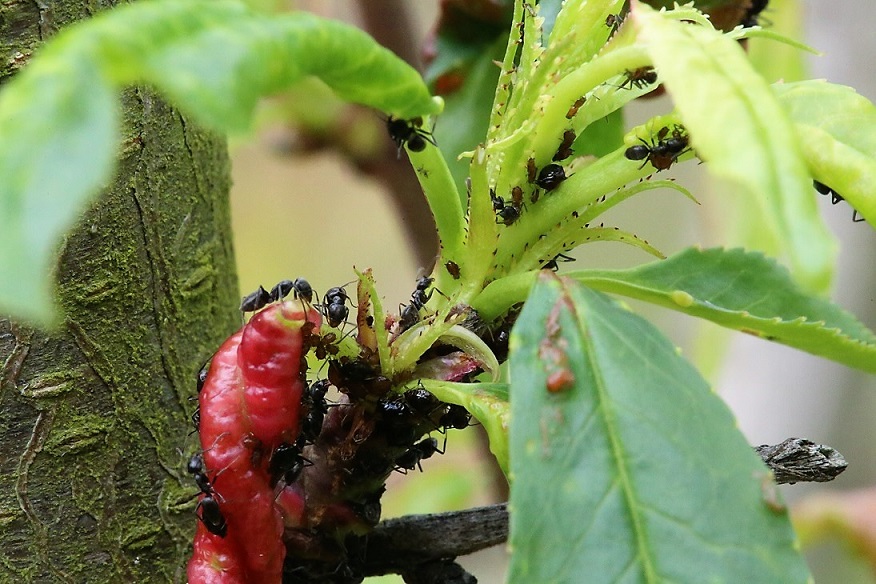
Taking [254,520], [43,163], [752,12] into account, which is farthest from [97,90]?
[752,12]

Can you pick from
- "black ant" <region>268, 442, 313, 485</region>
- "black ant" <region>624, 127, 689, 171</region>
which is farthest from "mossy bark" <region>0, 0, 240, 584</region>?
"black ant" <region>624, 127, 689, 171</region>

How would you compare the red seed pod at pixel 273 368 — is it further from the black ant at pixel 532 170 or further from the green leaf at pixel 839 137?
the green leaf at pixel 839 137

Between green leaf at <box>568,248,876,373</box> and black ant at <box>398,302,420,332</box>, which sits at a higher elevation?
green leaf at <box>568,248,876,373</box>

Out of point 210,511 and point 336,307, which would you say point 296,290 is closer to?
point 336,307

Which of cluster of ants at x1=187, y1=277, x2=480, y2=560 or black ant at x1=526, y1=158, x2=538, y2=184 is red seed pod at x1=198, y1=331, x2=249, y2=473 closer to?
cluster of ants at x1=187, y1=277, x2=480, y2=560

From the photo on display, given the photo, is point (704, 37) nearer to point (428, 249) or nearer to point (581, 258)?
point (428, 249)

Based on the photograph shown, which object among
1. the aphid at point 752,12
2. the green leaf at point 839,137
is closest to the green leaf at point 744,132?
the green leaf at point 839,137

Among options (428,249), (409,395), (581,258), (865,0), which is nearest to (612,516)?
(409,395)
